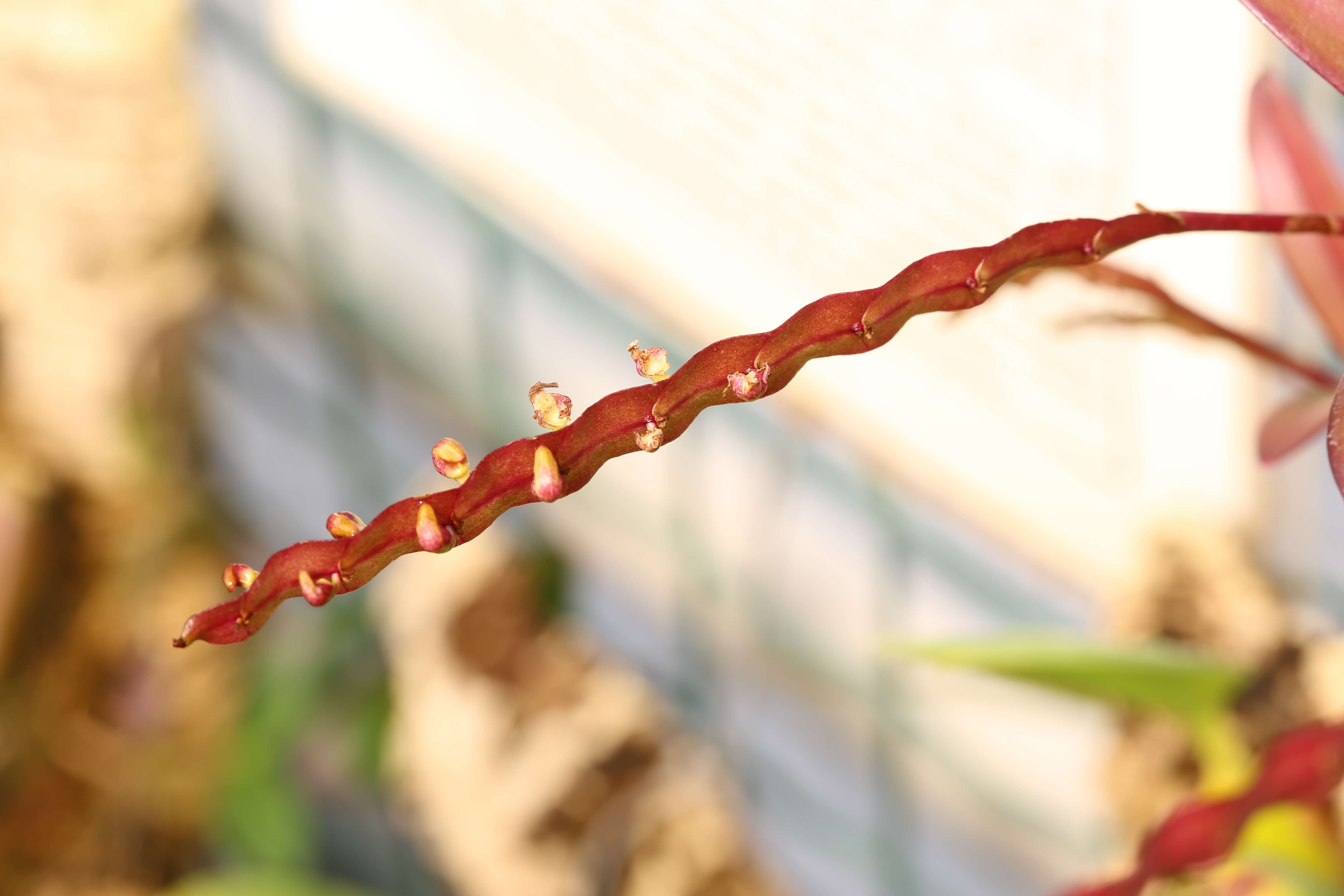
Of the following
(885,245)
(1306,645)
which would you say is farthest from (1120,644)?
(885,245)

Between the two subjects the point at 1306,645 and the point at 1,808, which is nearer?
the point at 1306,645

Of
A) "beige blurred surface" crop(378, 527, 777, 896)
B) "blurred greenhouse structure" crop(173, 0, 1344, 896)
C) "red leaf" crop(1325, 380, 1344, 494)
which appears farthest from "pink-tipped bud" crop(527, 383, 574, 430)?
"beige blurred surface" crop(378, 527, 777, 896)

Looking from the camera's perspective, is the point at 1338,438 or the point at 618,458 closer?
the point at 1338,438

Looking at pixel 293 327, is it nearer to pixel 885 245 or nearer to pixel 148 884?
pixel 148 884

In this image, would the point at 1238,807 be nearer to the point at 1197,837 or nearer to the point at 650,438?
the point at 1197,837

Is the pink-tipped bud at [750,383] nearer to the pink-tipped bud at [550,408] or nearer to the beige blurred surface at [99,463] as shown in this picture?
the pink-tipped bud at [550,408]

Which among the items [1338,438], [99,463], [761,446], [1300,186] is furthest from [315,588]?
[99,463]

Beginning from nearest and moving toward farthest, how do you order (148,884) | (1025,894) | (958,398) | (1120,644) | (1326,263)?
1. (1326,263)
2. (1120,644)
3. (958,398)
4. (1025,894)
5. (148,884)
